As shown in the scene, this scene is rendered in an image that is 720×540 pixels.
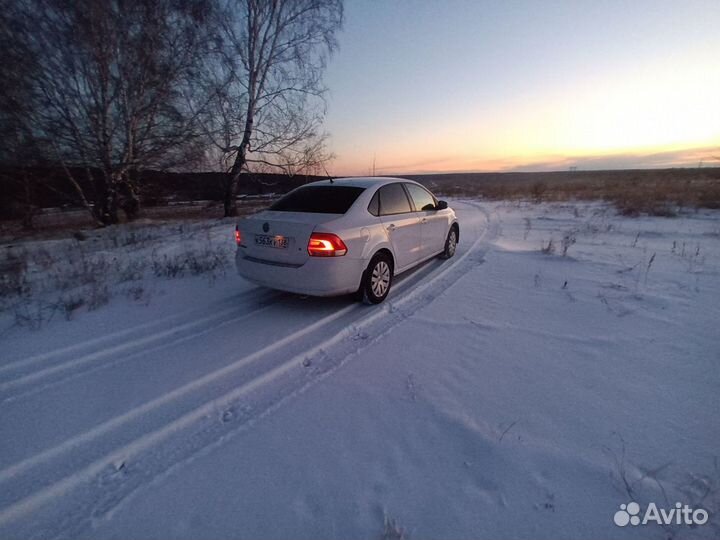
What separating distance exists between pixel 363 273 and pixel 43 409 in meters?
3.10

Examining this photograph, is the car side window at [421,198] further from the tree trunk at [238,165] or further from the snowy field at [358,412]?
the tree trunk at [238,165]

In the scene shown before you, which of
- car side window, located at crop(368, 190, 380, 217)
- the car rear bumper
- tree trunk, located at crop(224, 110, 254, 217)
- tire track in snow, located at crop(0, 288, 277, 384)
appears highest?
tree trunk, located at crop(224, 110, 254, 217)

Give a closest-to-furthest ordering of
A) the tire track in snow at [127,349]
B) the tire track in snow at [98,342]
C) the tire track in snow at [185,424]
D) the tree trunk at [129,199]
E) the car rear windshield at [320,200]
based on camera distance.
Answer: the tire track in snow at [185,424] < the tire track in snow at [127,349] < the tire track in snow at [98,342] < the car rear windshield at [320,200] < the tree trunk at [129,199]

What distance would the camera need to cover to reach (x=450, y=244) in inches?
256

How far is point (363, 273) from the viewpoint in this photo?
4.05 meters

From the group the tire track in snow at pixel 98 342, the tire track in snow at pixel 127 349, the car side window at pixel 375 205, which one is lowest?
the tire track in snow at pixel 127 349

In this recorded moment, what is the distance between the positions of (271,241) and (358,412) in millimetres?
2317

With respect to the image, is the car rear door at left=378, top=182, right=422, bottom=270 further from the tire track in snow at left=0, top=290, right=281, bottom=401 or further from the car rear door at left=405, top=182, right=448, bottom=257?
the tire track in snow at left=0, top=290, right=281, bottom=401

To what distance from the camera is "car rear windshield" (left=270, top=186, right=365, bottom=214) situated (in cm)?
407

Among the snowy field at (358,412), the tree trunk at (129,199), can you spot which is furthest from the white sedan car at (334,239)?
the tree trunk at (129,199)

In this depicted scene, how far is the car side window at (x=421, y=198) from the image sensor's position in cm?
536

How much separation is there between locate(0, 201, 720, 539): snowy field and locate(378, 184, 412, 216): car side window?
1.24m

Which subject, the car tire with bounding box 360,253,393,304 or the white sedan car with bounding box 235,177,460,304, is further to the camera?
the car tire with bounding box 360,253,393,304

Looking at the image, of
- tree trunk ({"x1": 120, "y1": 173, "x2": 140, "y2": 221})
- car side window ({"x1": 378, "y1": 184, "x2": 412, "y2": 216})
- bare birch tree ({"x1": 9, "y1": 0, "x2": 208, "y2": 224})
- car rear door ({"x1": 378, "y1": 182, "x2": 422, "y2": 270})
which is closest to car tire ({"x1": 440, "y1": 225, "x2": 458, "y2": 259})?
car rear door ({"x1": 378, "y1": 182, "x2": 422, "y2": 270})
